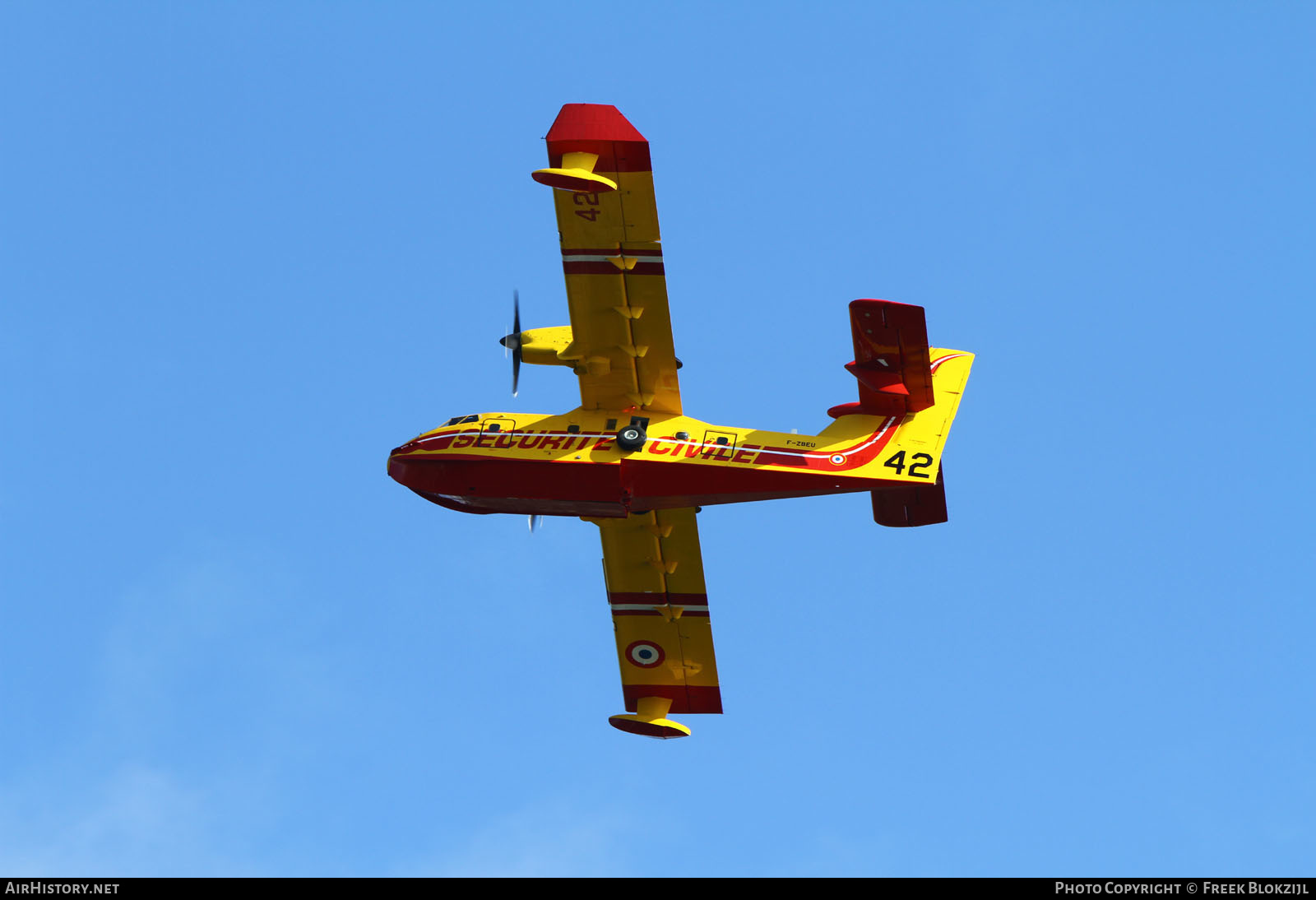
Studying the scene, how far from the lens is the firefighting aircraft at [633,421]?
1220 inches

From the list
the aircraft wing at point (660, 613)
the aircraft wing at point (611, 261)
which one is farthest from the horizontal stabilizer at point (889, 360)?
the aircraft wing at point (660, 613)

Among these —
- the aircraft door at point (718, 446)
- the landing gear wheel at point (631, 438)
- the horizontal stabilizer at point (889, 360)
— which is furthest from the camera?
the landing gear wheel at point (631, 438)

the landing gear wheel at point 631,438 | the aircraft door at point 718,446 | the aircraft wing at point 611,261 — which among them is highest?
the aircraft wing at point 611,261

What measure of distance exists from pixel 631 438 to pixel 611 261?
135 inches

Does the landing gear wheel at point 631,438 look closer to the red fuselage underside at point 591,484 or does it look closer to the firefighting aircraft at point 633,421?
the firefighting aircraft at point 633,421

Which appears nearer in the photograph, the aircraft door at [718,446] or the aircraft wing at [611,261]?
the aircraft wing at [611,261]

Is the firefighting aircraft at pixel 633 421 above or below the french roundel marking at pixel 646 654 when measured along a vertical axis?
above

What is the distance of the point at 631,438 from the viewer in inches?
1278

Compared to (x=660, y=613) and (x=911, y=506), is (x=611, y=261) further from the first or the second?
(x=660, y=613)

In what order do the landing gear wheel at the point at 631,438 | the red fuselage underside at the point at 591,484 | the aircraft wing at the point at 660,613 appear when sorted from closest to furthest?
1. the red fuselage underside at the point at 591,484
2. the landing gear wheel at the point at 631,438
3. the aircraft wing at the point at 660,613

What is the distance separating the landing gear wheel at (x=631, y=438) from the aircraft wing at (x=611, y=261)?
0.73 meters
